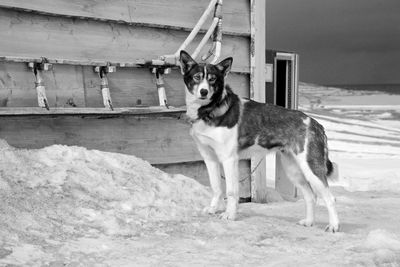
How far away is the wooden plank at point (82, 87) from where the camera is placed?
5.48 m

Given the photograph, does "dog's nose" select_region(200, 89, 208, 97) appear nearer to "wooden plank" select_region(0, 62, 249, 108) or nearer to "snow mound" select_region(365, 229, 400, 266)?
"wooden plank" select_region(0, 62, 249, 108)

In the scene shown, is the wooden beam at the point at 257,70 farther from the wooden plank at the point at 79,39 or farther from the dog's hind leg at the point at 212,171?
the dog's hind leg at the point at 212,171

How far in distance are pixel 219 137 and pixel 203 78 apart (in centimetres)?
57

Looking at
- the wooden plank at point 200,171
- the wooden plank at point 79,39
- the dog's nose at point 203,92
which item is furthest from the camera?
the wooden plank at point 200,171

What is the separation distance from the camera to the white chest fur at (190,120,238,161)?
5.55 meters

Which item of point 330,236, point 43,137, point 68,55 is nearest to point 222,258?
point 330,236

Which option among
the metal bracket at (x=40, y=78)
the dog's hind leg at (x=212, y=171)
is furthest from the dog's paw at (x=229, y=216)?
the metal bracket at (x=40, y=78)

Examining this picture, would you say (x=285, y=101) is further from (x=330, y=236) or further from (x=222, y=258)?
(x=222, y=258)

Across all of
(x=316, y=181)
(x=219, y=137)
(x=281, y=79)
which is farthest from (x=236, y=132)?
(x=281, y=79)

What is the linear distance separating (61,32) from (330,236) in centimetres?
326

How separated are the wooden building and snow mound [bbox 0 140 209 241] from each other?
34cm

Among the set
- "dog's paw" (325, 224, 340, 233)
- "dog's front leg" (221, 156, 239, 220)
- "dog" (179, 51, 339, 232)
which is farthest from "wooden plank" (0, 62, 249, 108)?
"dog's paw" (325, 224, 340, 233)

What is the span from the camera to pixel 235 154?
18.4 feet

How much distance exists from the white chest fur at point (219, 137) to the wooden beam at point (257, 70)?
2088mm
